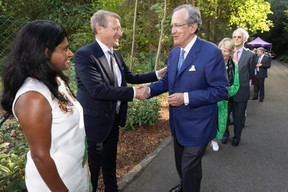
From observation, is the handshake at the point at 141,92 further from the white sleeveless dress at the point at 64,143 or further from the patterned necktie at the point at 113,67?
the white sleeveless dress at the point at 64,143

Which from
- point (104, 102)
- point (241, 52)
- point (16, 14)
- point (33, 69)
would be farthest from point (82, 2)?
point (33, 69)

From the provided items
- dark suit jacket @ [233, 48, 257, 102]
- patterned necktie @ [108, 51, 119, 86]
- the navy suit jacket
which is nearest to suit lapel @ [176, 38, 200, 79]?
the navy suit jacket

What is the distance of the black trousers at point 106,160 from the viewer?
271cm

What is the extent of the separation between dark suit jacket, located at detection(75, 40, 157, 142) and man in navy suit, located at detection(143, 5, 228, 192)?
0.68 metres

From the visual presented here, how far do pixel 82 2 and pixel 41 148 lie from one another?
16258 mm

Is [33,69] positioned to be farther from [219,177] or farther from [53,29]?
[219,177]

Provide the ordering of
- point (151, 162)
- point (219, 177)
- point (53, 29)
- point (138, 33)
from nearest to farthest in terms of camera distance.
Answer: point (53, 29) → point (219, 177) → point (151, 162) → point (138, 33)

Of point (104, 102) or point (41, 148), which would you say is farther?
point (104, 102)

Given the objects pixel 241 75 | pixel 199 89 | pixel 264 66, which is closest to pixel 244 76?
pixel 241 75

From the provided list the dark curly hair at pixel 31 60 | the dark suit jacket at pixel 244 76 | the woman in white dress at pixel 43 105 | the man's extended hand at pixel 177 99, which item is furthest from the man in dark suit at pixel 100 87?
the dark suit jacket at pixel 244 76

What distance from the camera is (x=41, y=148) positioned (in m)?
1.33

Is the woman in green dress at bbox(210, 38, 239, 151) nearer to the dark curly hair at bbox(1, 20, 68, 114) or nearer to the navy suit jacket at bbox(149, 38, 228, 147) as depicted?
the navy suit jacket at bbox(149, 38, 228, 147)

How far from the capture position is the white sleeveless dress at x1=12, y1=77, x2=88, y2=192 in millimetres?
1367

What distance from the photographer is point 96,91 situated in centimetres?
249
